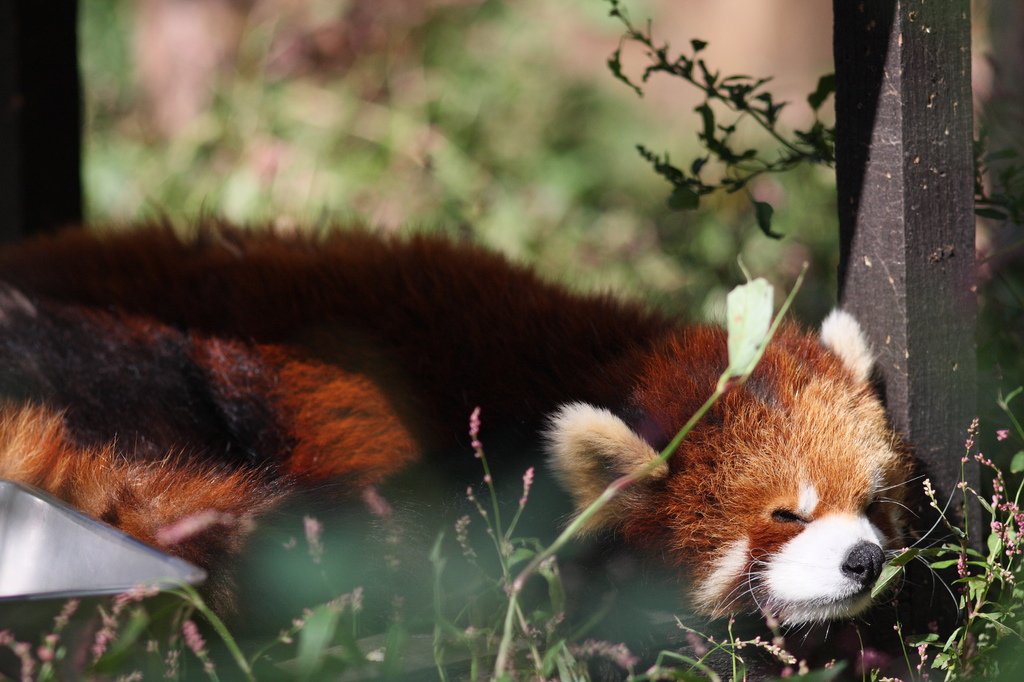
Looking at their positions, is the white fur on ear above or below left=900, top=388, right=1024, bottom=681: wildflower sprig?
above

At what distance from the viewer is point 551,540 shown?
1569mm

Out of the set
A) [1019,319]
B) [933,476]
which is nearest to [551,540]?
[933,476]

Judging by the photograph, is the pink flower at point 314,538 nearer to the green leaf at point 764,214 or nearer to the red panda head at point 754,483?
the red panda head at point 754,483

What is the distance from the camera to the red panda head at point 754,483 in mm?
1464

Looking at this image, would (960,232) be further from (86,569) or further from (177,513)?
(86,569)

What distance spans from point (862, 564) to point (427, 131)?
163 inches

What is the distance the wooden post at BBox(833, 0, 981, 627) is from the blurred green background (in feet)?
6.36

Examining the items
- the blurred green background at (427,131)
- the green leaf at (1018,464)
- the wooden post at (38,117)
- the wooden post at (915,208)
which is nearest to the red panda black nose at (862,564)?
the wooden post at (915,208)

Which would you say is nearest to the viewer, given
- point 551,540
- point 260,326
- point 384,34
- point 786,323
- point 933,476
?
point 551,540

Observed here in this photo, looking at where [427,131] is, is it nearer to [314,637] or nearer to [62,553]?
[62,553]

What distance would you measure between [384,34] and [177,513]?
188 inches

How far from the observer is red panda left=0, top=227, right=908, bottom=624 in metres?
1.49

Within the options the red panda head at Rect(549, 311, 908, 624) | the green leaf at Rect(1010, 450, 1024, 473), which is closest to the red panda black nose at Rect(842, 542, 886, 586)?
the red panda head at Rect(549, 311, 908, 624)

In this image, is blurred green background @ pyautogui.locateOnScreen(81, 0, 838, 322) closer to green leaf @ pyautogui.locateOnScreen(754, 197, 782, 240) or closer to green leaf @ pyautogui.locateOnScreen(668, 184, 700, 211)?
green leaf @ pyautogui.locateOnScreen(668, 184, 700, 211)
